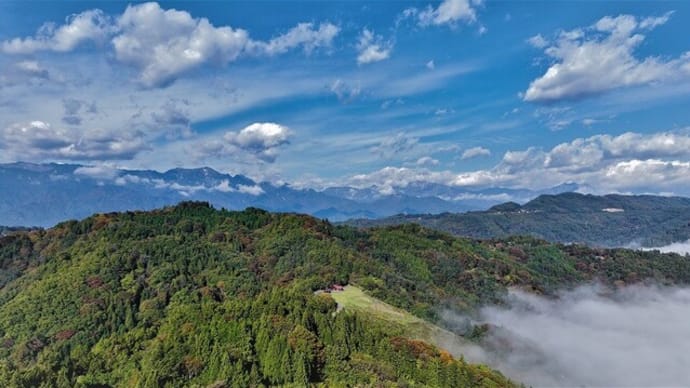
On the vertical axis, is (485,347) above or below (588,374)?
above

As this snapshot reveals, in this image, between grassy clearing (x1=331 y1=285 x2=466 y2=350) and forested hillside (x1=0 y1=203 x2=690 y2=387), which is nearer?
forested hillside (x1=0 y1=203 x2=690 y2=387)

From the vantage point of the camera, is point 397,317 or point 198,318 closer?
point 198,318

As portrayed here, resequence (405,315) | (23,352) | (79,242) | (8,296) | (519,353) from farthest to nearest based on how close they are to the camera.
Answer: (79,242)
(519,353)
(8,296)
(405,315)
(23,352)

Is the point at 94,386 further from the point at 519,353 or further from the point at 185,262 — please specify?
the point at 519,353

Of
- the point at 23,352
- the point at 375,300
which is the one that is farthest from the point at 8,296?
the point at 375,300

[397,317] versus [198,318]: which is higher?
[198,318]

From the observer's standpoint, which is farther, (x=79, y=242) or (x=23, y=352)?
(x=79, y=242)

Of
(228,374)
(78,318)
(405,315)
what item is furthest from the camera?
(405,315)

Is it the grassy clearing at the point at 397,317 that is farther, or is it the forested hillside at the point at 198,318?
the grassy clearing at the point at 397,317
